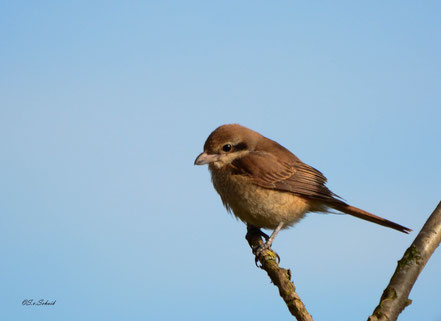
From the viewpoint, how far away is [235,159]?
502cm

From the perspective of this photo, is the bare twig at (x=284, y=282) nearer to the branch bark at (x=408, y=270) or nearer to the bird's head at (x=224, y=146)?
the branch bark at (x=408, y=270)

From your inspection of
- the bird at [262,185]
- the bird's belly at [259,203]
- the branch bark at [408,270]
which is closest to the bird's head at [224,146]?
the bird at [262,185]

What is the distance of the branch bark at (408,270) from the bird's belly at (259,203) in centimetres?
190

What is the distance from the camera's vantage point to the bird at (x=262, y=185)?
4.75 meters

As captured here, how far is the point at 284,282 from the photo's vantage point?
11.4 ft

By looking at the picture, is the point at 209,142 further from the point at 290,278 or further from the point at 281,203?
the point at 290,278

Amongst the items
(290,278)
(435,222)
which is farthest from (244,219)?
(435,222)

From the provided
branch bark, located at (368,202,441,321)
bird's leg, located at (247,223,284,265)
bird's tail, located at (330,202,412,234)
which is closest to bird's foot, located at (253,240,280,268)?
bird's leg, located at (247,223,284,265)

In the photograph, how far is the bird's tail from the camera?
4711 millimetres

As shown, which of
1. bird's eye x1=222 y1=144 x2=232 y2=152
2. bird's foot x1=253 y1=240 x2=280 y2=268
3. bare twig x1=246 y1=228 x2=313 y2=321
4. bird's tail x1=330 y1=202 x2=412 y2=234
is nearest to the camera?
bare twig x1=246 y1=228 x2=313 y2=321

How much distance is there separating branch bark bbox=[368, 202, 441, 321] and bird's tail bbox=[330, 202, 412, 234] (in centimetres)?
175

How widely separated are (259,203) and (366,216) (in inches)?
43.5

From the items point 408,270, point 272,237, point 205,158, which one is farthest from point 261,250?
point 408,270

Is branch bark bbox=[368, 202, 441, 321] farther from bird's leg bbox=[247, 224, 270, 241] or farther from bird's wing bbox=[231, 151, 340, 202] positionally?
bird's leg bbox=[247, 224, 270, 241]
